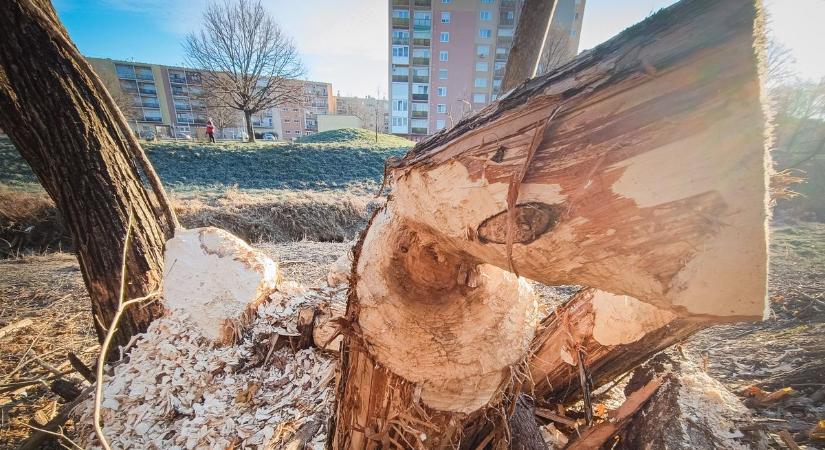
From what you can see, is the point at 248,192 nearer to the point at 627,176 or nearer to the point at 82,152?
the point at 82,152

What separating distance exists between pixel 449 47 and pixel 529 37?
2778cm

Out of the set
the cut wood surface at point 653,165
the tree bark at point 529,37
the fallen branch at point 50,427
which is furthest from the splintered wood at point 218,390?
the tree bark at point 529,37

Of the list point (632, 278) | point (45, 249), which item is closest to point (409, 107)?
point (45, 249)

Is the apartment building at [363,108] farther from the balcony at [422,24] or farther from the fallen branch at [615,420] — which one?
the fallen branch at [615,420]

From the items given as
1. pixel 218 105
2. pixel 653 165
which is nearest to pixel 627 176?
pixel 653 165

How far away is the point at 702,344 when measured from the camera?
2613 millimetres

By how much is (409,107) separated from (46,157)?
28.8 metres

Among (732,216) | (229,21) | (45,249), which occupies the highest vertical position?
(229,21)

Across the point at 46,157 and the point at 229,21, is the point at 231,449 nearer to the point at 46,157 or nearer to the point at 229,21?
the point at 46,157

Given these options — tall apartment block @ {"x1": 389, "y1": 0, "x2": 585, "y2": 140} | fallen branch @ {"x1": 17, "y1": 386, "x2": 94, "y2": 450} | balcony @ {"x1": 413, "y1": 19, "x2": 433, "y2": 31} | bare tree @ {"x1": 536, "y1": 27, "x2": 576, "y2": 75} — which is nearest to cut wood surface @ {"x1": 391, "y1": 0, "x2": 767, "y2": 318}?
fallen branch @ {"x1": 17, "y1": 386, "x2": 94, "y2": 450}

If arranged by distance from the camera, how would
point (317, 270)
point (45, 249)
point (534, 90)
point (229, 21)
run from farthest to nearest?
point (229, 21), point (45, 249), point (317, 270), point (534, 90)

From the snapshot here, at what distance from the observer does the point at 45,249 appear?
19.0 ft

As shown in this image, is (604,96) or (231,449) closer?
(604,96)

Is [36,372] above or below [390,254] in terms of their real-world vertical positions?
below
